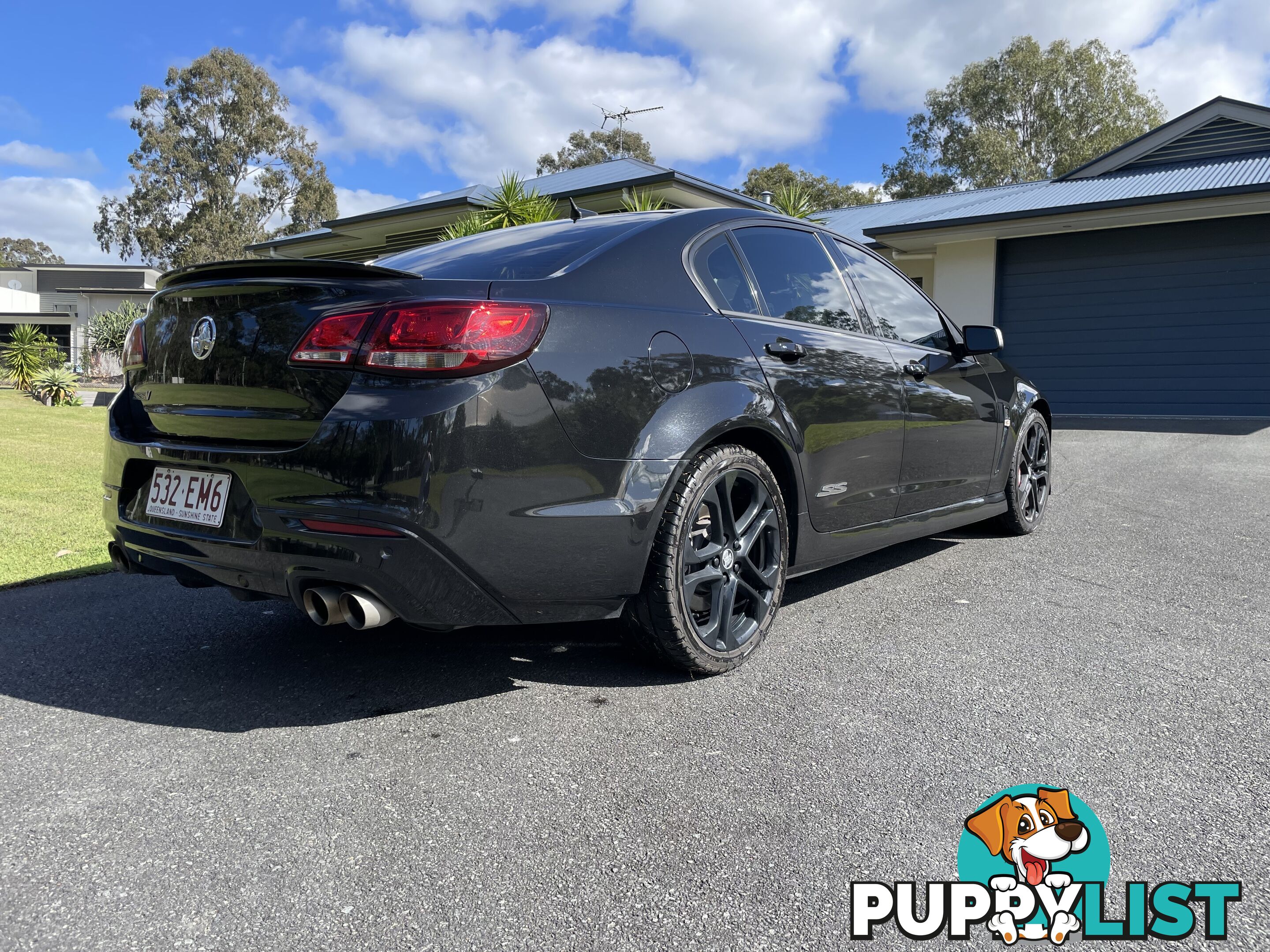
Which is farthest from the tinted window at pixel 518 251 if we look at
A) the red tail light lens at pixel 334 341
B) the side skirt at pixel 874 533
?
the side skirt at pixel 874 533

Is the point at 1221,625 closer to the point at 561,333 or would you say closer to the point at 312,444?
the point at 561,333

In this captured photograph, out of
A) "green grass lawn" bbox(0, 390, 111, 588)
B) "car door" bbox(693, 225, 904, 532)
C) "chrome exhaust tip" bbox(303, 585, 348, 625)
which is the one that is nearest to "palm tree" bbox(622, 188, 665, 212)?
"green grass lawn" bbox(0, 390, 111, 588)

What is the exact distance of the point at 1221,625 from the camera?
3.70 m

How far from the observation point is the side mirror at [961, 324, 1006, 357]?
4590 mm

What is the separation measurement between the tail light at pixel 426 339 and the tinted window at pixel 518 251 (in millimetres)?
265

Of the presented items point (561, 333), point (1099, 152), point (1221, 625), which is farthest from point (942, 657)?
point (1099, 152)

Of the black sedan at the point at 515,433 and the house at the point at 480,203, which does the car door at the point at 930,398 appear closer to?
the black sedan at the point at 515,433

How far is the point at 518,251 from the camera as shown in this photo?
319 cm

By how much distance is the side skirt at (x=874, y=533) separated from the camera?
3.55m

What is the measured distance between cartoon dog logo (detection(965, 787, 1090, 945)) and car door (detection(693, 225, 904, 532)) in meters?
1.44

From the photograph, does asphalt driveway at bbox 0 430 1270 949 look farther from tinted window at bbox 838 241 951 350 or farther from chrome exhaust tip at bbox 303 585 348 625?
tinted window at bbox 838 241 951 350

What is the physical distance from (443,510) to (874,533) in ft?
6.84

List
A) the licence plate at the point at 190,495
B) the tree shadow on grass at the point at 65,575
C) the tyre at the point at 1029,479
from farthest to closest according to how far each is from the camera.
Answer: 1. the tyre at the point at 1029,479
2. the tree shadow on grass at the point at 65,575
3. the licence plate at the point at 190,495

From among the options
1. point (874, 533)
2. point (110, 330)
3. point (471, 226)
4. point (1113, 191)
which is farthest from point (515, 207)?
point (110, 330)
